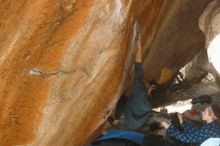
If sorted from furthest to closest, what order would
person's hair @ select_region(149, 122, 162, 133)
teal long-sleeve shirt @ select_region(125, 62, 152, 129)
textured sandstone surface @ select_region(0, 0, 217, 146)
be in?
person's hair @ select_region(149, 122, 162, 133) < teal long-sleeve shirt @ select_region(125, 62, 152, 129) < textured sandstone surface @ select_region(0, 0, 217, 146)

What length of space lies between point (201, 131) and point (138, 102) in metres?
0.86

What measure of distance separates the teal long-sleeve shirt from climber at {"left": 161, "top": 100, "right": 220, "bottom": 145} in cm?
37

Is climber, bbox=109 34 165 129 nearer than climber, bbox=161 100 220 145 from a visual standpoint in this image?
No

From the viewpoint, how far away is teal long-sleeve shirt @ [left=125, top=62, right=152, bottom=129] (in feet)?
16.1

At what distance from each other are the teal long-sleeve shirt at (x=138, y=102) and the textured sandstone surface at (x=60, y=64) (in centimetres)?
19

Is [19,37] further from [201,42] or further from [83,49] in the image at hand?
[201,42]

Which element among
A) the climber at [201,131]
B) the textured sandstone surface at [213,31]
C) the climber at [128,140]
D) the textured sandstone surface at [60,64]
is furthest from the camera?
the textured sandstone surface at [213,31]

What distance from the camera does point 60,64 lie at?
142 inches

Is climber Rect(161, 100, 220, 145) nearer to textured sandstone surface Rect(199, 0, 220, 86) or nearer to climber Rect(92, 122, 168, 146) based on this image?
climber Rect(92, 122, 168, 146)

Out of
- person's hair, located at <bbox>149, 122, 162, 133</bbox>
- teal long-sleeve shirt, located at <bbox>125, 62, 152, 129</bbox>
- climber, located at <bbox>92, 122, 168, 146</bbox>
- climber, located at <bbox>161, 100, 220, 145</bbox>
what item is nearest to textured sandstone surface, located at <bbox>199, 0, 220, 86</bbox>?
climber, located at <bbox>161, 100, 220, 145</bbox>

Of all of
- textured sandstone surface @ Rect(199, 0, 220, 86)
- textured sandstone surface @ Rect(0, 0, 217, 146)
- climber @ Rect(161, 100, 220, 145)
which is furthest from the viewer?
textured sandstone surface @ Rect(199, 0, 220, 86)

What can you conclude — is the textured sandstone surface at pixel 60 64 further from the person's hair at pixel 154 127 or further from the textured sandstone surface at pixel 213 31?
the person's hair at pixel 154 127

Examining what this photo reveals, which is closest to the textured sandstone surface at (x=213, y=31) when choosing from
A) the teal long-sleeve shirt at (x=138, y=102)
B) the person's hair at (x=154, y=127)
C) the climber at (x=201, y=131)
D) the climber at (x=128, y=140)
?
the climber at (x=201, y=131)

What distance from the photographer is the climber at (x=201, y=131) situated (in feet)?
14.2
